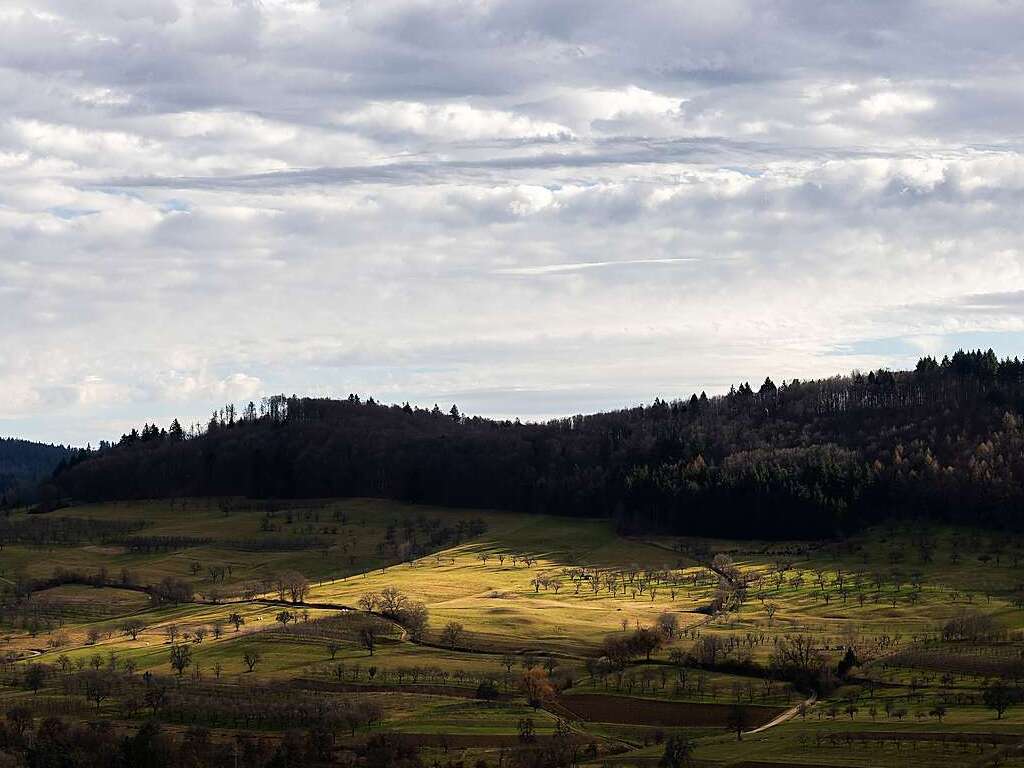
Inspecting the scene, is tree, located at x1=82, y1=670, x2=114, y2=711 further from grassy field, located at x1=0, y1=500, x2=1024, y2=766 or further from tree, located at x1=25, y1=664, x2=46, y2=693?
tree, located at x1=25, y1=664, x2=46, y2=693

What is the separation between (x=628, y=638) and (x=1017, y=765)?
197 ft

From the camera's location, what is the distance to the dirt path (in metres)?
128

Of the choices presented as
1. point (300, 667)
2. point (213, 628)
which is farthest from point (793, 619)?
point (213, 628)

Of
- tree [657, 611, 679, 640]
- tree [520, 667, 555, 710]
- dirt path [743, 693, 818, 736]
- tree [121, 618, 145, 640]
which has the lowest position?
dirt path [743, 693, 818, 736]

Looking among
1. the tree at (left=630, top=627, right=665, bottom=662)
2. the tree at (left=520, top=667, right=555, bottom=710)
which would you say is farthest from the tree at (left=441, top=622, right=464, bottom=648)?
the tree at (left=520, top=667, right=555, bottom=710)

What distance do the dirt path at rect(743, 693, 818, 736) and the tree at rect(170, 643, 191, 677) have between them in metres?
Answer: 65.3

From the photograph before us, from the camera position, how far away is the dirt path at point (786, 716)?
127806mm

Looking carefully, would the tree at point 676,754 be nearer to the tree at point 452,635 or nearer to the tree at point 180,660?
the tree at point 452,635

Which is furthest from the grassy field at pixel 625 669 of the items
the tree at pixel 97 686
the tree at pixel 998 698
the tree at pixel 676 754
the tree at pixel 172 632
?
the tree at pixel 97 686

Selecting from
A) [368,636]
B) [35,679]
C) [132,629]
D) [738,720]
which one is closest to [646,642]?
[738,720]

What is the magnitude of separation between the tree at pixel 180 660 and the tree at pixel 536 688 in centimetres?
3992

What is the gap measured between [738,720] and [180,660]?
213 ft

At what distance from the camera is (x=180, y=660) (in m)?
157

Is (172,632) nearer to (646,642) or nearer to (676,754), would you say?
(646,642)
